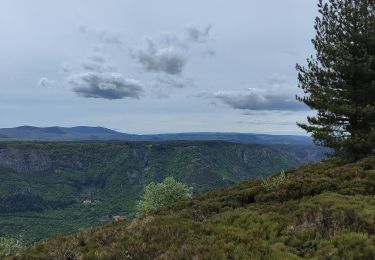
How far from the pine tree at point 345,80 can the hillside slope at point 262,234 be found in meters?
11.9

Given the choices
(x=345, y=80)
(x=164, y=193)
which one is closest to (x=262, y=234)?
(x=345, y=80)

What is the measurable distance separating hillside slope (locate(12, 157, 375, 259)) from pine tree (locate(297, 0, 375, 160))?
11936 mm

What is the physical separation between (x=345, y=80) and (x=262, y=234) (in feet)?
79.1

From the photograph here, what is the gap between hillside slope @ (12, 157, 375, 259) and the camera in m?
12.3

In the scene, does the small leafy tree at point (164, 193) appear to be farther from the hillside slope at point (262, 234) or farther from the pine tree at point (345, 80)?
the hillside slope at point (262, 234)

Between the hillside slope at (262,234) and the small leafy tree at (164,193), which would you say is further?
the small leafy tree at (164,193)

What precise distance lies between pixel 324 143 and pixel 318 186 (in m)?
13.9

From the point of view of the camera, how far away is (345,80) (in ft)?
111

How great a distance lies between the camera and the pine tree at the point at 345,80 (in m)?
31.7

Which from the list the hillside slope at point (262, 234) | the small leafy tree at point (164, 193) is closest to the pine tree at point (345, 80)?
the hillside slope at point (262, 234)

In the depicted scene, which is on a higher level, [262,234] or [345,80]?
[345,80]

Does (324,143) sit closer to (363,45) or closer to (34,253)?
(363,45)

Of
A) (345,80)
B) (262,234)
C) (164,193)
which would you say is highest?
(345,80)

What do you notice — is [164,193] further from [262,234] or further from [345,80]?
[262,234]
